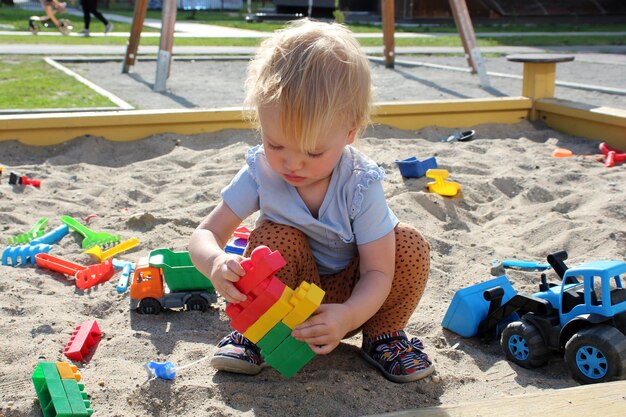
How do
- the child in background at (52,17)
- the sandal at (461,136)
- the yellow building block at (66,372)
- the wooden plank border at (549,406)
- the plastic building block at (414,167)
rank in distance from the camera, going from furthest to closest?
the child in background at (52,17) → the sandal at (461,136) → the plastic building block at (414,167) → the yellow building block at (66,372) → the wooden plank border at (549,406)

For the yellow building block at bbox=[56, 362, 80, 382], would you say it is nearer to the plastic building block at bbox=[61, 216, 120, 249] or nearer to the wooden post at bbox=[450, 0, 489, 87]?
the plastic building block at bbox=[61, 216, 120, 249]

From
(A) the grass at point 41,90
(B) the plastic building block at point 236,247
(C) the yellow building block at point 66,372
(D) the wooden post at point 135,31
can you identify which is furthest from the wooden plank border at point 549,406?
(D) the wooden post at point 135,31

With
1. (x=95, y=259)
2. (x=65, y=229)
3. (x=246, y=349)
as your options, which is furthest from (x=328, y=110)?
(x=65, y=229)

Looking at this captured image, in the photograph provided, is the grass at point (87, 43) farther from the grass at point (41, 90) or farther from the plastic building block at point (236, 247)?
the plastic building block at point (236, 247)

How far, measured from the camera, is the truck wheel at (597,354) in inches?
74.7

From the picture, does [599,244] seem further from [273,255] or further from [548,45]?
[548,45]

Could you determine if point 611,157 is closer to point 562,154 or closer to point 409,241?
point 562,154

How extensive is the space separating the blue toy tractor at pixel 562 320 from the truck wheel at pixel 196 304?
762 millimetres

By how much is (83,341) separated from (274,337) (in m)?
0.61

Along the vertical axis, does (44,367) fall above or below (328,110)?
below

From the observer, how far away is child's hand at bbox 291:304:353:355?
179 cm

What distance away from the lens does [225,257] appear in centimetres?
188

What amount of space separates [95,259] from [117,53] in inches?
288

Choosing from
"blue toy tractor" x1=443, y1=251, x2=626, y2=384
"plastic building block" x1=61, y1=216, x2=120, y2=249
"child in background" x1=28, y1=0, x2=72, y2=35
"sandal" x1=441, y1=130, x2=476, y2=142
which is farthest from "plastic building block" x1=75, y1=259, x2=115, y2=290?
"child in background" x1=28, y1=0, x2=72, y2=35
